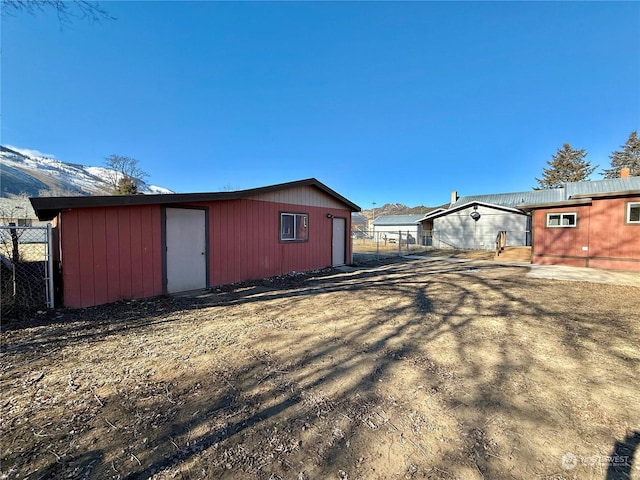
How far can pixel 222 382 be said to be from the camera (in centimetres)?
250

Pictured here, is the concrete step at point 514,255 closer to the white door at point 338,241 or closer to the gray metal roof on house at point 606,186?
the gray metal roof on house at point 606,186

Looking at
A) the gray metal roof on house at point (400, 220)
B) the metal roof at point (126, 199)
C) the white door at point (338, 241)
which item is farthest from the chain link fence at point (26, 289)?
the gray metal roof on house at point (400, 220)

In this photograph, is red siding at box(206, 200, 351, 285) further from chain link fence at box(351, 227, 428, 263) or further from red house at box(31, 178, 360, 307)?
chain link fence at box(351, 227, 428, 263)

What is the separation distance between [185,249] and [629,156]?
4789 cm

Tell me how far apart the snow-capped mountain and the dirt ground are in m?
42.9

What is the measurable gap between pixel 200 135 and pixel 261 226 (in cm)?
1531

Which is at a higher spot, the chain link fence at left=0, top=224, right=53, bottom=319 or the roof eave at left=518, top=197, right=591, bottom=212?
the roof eave at left=518, top=197, right=591, bottom=212

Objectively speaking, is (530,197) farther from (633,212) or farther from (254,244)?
(254,244)

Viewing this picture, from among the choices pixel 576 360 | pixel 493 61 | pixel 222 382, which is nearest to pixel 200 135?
pixel 493 61

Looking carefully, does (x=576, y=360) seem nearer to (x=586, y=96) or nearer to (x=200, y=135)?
(x=586, y=96)

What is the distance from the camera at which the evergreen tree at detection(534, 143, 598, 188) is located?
110ft

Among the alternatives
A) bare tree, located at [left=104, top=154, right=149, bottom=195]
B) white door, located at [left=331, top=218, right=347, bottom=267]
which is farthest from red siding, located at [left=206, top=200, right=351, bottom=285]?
bare tree, located at [left=104, top=154, right=149, bottom=195]

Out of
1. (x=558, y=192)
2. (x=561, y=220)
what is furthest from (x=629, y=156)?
(x=561, y=220)

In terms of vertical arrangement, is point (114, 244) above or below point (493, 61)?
below
